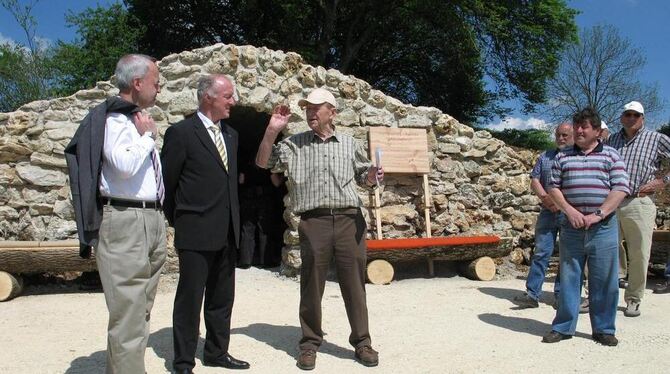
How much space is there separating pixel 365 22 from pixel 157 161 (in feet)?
51.0

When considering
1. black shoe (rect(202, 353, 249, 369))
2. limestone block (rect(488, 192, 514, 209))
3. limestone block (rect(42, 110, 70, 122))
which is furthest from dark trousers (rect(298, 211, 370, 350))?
limestone block (rect(488, 192, 514, 209))

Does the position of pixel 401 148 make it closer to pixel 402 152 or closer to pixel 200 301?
pixel 402 152

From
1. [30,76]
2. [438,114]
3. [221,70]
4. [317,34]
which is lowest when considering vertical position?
[438,114]

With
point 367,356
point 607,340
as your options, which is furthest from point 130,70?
point 607,340

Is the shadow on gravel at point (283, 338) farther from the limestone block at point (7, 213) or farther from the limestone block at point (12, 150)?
the limestone block at point (12, 150)

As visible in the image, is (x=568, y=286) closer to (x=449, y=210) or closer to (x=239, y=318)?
(x=239, y=318)

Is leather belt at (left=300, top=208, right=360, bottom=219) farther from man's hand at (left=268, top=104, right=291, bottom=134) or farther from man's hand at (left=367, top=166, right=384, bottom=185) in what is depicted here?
man's hand at (left=268, top=104, right=291, bottom=134)

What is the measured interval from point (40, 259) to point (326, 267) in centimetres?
351

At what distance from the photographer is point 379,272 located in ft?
21.2

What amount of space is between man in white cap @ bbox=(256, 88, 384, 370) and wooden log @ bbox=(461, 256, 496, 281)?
3.74 m

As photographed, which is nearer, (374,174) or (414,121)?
(374,174)

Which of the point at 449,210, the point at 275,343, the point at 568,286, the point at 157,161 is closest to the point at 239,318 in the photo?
the point at 275,343

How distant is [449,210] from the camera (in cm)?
756

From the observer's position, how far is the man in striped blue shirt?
12.4 feet
